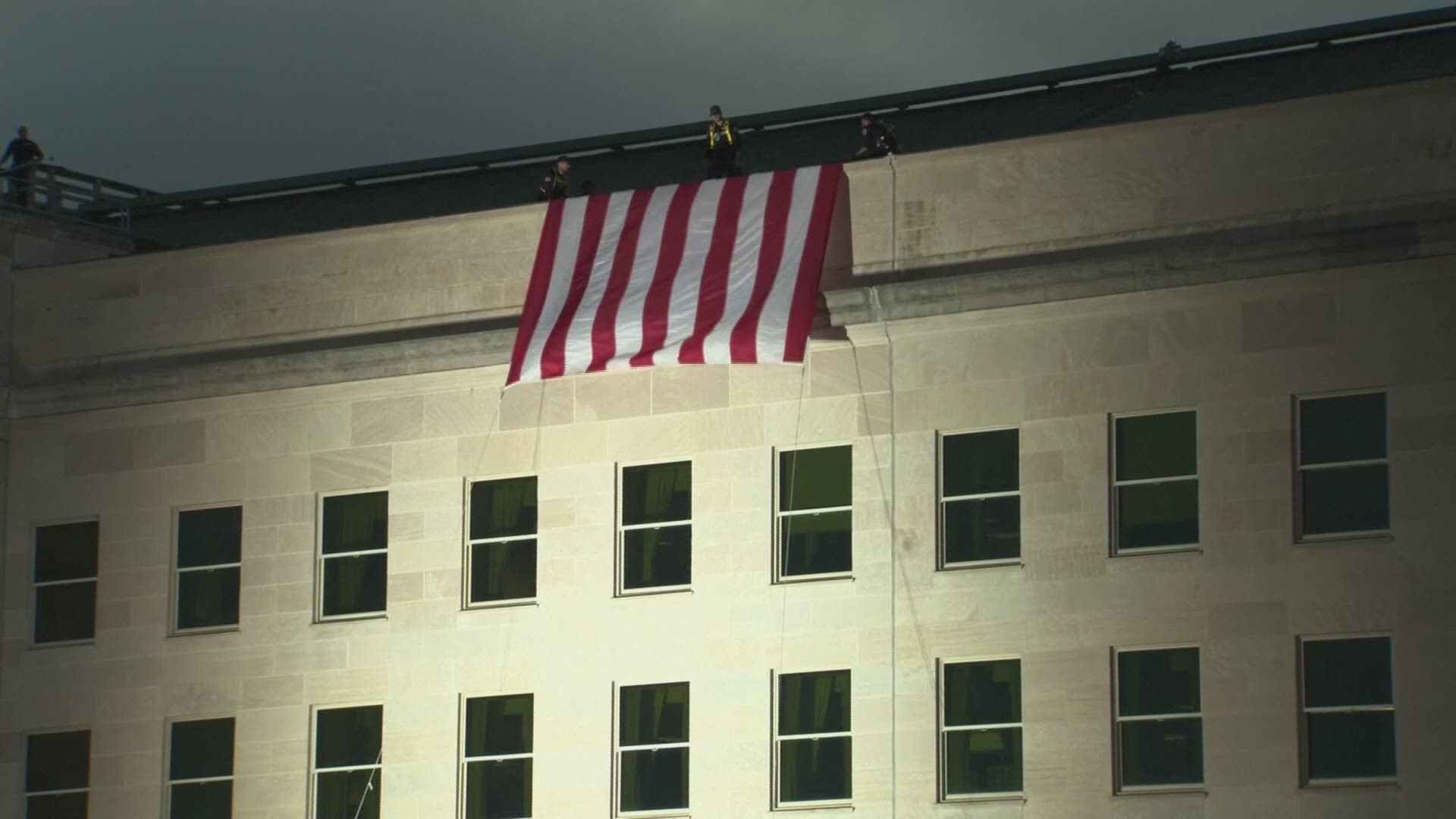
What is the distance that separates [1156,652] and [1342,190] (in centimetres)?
704

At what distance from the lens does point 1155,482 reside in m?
45.3

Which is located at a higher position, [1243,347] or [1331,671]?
[1243,347]

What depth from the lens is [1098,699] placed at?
147 feet

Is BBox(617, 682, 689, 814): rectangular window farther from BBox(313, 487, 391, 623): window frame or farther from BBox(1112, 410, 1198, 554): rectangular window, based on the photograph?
BBox(1112, 410, 1198, 554): rectangular window

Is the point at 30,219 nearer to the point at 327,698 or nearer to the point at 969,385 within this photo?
the point at 327,698

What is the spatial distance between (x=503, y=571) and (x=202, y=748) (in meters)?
6.21

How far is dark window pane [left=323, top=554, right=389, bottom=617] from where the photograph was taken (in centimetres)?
5109

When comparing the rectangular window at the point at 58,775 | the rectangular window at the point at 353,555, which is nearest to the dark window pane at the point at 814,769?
the rectangular window at the point at 353,555

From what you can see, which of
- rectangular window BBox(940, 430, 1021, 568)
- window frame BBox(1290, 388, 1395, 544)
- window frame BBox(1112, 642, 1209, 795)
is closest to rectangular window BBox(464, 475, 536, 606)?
rectangular window BBox(940, 430, 1021, 568)

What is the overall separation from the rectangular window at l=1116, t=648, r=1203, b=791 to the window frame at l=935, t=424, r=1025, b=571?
2.49 metres

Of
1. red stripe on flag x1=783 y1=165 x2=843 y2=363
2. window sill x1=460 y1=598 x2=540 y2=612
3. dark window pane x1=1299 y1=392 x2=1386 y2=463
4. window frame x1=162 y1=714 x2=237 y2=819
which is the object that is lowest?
window frame x1=162 y1=714 x2=237 y2=819

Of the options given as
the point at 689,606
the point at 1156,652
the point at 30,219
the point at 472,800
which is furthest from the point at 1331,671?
the point at 30,219

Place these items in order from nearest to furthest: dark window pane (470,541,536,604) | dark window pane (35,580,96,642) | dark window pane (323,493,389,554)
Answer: dark window pane (470,541,536,604), dark window pane (323,493,389,554), dark window pane (35,580,96,642)

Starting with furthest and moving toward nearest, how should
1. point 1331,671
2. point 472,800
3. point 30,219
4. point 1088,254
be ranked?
point 30,219 → point 472,800 → point 1088,254 → point 1331,671
